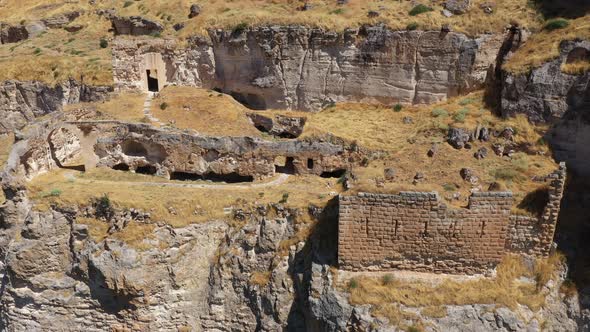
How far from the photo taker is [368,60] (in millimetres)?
31000

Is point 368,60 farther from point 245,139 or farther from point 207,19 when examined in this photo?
point 207,19

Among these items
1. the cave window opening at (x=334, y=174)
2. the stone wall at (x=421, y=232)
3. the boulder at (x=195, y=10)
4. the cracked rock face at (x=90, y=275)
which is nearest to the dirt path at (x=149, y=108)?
the boulder at (x=195, y=10)

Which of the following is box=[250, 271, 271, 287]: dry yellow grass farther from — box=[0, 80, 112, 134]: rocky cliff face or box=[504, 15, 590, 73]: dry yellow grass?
box=[0, 80, 112, 134]: rocky cliff face

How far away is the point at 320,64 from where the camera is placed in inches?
1273

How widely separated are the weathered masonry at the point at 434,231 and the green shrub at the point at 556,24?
1052cm

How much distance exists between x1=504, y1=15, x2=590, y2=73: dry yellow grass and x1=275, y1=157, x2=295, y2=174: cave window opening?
11.6 m

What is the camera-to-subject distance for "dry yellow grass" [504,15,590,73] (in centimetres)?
2455

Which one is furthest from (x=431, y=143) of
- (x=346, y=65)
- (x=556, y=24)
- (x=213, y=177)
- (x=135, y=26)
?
(x=135, y=26)

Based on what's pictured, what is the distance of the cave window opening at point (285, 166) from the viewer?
2763cm

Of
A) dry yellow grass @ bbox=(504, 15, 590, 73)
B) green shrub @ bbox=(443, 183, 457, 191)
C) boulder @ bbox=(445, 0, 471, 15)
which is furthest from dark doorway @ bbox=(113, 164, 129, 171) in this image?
dry yellow grass @ bbox=(504, 15, 590, 73)

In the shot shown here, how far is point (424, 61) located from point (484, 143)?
22.4 ft

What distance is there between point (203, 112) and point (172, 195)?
333 inches

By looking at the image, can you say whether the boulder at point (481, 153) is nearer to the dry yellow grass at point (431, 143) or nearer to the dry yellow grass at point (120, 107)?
the dry yellow grass at point (431, 143)

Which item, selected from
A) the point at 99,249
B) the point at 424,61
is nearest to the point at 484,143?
the point at 424,61
